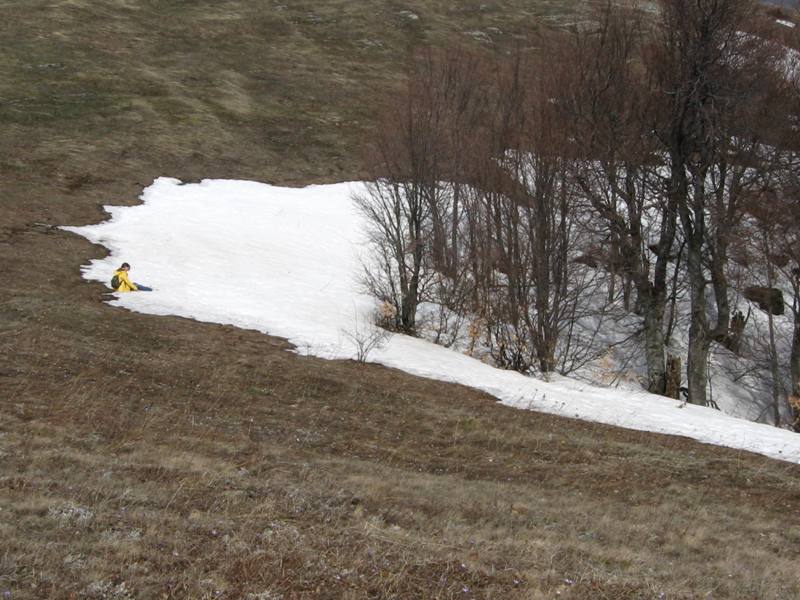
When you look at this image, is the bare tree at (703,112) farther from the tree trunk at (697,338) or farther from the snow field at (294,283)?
the snow field at (294,283)

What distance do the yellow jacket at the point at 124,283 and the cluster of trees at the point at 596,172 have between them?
7.11 metres

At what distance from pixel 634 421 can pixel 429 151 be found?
10.7 m

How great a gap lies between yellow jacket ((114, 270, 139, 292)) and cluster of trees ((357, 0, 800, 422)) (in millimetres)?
7111

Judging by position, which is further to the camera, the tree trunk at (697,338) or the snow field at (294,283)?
the tree trunk at (697,338)

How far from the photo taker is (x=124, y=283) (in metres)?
19.5

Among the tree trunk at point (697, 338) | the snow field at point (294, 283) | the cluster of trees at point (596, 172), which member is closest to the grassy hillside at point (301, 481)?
the snow field at point (294, 283)

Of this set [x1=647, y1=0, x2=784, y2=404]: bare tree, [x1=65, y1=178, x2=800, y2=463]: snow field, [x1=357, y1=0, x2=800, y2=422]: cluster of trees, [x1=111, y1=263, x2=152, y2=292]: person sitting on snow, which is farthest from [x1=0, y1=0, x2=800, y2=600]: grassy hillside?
[x1=647, y1=0, x2=784, y2=404]: bare tree

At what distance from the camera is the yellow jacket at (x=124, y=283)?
19438 mm

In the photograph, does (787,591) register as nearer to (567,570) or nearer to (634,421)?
(567,570)

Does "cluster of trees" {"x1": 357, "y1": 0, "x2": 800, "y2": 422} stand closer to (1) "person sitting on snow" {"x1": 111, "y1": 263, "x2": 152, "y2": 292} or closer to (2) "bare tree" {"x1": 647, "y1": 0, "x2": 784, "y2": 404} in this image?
(2) "bare tree" {"x1": 647, "y1": 0, "x2": 784, "y2": 404}

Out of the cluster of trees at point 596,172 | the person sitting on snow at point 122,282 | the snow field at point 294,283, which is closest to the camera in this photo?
the snow field at point 294,283

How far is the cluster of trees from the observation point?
20.8 meters

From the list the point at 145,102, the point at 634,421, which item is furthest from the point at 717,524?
the point at 145,102

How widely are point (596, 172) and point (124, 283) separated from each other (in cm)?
1364
